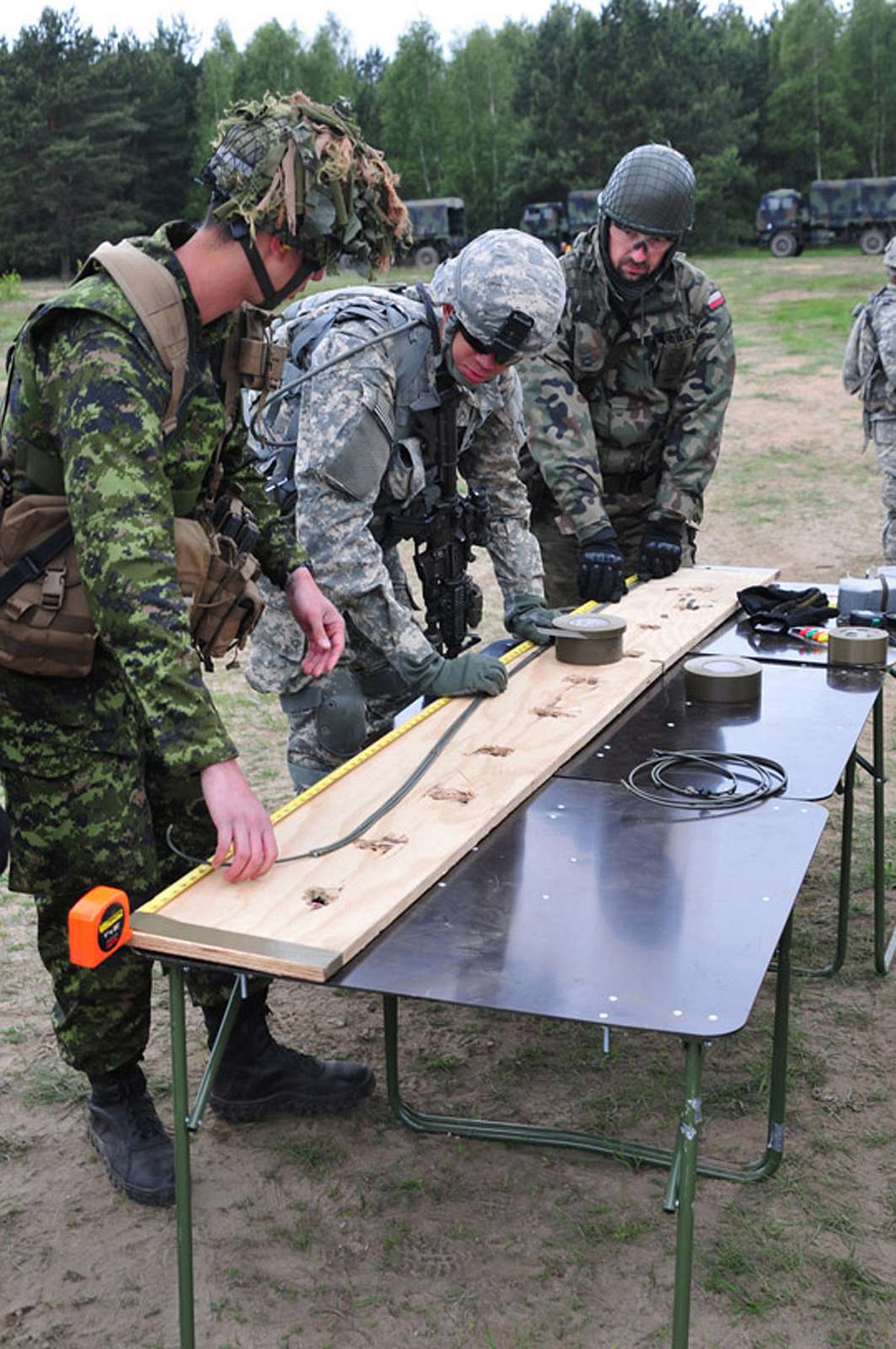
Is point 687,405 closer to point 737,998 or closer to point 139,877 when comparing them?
point 139,877

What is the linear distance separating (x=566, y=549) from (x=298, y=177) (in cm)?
293

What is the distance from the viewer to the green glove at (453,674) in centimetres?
315

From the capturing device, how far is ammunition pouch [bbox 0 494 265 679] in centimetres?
230

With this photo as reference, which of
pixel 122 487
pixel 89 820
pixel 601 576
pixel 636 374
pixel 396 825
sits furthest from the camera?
pixel 636 374

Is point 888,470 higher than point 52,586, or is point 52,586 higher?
point 52,586

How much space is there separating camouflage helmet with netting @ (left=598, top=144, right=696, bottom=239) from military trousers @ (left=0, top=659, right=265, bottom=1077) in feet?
7.85

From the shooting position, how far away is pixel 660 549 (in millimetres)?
4492

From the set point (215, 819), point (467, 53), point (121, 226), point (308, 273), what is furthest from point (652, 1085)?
point (467, 53)

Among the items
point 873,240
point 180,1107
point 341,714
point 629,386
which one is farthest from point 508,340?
point 873,240

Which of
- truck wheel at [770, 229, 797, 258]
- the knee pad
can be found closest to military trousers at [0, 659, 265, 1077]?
the knee pad

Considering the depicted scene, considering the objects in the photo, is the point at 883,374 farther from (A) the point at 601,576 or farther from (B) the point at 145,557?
(B) the point at 145,557

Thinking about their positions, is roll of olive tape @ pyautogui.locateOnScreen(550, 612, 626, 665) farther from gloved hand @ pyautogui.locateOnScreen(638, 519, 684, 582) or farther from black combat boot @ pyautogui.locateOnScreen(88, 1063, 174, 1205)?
black combat boot @ pyautogui.locateOnScreen(88, 1063, 174, 1205)

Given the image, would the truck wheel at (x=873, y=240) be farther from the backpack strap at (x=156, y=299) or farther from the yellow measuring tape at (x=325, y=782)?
the backpack strap at (x=156, y=299)

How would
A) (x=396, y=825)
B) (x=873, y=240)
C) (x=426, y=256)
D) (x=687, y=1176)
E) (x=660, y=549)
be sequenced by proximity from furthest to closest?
(x=426, y=256)
(x=873, y=240)
(x=660, y=549)
(x=396, y=825)
(x=687, y=1176)
